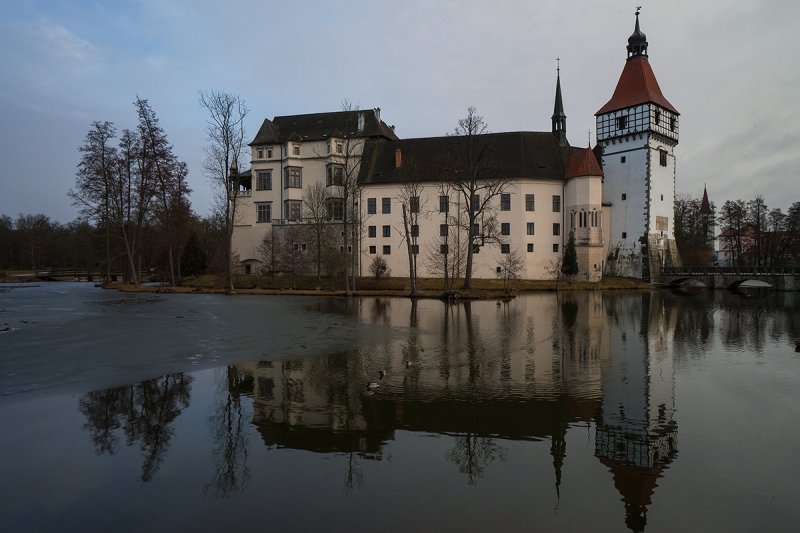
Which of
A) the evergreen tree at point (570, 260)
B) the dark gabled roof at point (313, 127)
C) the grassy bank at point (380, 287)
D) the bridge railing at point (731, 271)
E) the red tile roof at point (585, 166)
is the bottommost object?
the grassy bank at point (380, 287)

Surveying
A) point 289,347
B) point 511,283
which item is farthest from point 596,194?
point 289,347

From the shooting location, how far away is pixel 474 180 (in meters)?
39.9

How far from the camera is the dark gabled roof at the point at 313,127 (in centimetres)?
5475

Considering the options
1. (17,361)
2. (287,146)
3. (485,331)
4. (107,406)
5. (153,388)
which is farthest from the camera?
(287,146)

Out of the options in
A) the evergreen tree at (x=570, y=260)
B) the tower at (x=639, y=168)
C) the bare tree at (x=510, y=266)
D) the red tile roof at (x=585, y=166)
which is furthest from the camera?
the tower at (x=639, y=168)

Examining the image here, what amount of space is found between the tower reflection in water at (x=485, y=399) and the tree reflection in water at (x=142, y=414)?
1292 mm

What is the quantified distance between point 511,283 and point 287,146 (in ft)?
98.1

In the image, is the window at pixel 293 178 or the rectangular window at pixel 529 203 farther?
the window at pixel 293 178

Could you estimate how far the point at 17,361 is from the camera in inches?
458

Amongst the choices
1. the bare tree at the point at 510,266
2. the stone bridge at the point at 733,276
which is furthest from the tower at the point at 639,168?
the bare tree at the point at 510,266

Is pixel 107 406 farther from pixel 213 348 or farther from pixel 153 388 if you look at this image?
pixel 213 348

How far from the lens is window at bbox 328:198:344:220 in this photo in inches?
1671

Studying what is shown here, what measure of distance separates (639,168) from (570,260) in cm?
1376

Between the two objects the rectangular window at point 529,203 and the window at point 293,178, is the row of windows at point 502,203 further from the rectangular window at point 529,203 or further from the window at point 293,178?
the window at point 293,178
